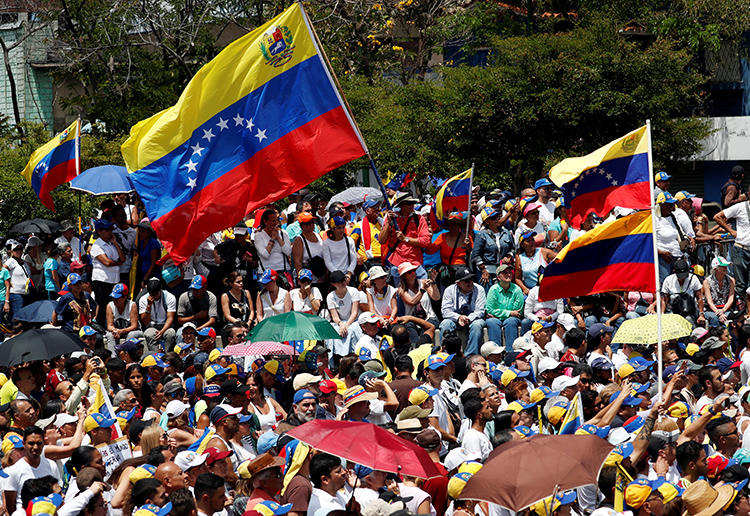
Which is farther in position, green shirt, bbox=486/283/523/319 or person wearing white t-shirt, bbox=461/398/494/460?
green shirt, bbox=486/283/523/319

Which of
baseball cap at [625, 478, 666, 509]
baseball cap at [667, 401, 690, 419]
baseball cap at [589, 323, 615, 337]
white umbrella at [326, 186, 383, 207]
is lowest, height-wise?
baseball cap at [589, 323, 615, 337]

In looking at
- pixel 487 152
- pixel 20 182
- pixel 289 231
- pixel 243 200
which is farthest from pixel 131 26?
pixel 243 200

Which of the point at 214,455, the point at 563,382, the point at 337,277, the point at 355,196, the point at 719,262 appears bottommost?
the point at 719,262

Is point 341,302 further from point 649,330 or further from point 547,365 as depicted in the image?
point 649,330

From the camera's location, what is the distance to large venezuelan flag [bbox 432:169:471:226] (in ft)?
52.6

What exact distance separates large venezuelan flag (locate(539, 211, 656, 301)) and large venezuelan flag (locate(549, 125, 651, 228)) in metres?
0.80

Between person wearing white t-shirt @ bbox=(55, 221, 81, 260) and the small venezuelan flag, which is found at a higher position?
person wearing white t-shirt @ bbox=(55, 221, 81, 260)

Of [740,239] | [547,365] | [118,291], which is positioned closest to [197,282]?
[118,291]

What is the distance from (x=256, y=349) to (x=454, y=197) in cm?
473

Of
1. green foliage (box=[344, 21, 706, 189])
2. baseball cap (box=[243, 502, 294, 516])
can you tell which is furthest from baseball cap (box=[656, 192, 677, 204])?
baseball cap (box=[243, 502, 294, 516])

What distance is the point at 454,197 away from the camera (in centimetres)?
1609

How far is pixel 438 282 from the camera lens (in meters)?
15.9

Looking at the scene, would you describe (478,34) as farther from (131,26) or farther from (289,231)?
(289,231)

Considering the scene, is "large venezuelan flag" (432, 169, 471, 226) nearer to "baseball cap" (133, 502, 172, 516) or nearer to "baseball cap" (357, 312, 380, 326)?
"baseball cap" (357, 312, 380, 326)
